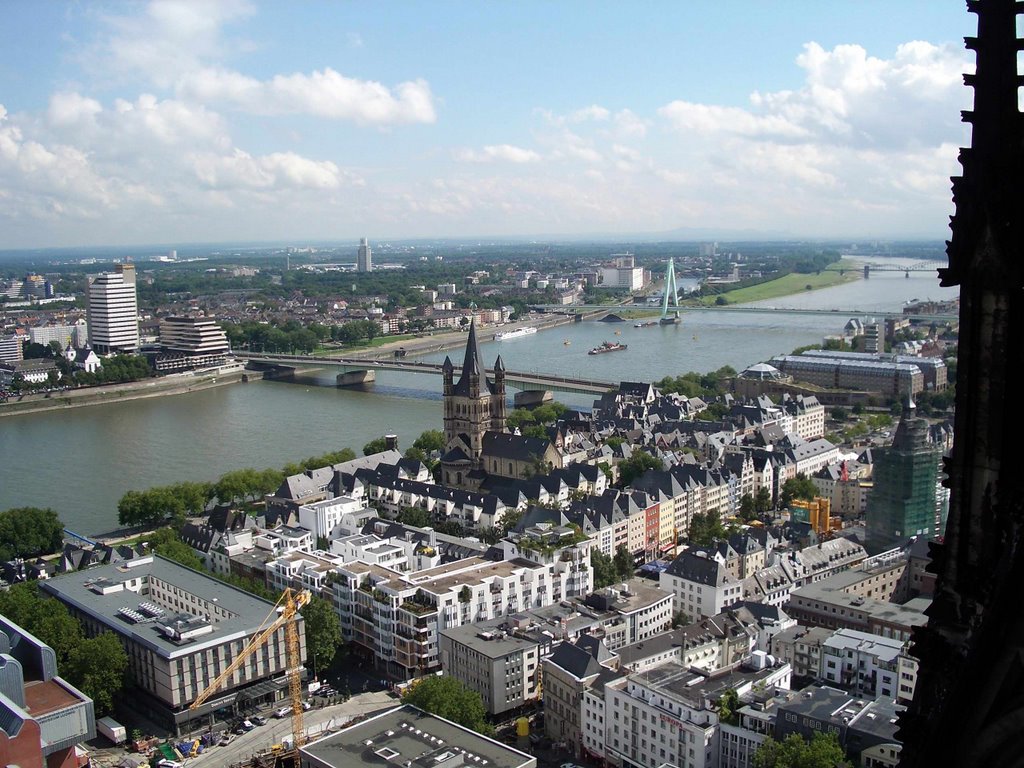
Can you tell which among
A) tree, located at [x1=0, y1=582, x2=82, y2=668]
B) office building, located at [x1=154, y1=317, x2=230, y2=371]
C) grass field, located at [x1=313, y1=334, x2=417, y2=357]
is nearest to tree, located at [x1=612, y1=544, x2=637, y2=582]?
tree, located at [x1=0, y1=582, x2=82, y2=668]

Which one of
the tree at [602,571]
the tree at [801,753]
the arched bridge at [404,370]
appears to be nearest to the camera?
the tree at [801,753]

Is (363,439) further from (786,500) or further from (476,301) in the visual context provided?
(476,301)

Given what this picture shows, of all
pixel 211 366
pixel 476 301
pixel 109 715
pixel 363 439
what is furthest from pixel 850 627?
pixel 476 301

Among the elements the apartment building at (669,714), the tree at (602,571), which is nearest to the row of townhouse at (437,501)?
the tree at (602,571)

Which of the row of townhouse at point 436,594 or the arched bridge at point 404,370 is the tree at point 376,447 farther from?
the row of townhouse at point 436,594

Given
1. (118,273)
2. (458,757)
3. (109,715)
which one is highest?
(118,273)

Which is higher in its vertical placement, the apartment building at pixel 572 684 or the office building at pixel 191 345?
the office building at pixel 191 345
